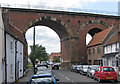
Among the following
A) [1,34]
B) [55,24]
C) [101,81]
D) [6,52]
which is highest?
[55,24]

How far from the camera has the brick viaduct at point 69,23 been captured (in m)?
46.1

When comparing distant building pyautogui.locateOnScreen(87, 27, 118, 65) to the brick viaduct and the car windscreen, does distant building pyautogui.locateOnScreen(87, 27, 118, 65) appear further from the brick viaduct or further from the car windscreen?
the car windscreen

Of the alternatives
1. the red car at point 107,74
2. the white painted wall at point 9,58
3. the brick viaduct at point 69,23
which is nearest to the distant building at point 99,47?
the brick viaduct at point 69,23

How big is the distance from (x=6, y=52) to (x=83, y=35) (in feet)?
117

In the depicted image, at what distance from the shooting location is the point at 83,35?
169 ft

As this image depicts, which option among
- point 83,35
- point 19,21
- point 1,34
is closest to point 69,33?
point 83,35

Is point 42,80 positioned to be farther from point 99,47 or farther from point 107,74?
point 99,47

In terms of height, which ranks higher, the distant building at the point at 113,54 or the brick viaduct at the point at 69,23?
the brick viaduct at the point at 69,23

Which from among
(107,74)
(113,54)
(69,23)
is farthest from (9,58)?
(69,23)

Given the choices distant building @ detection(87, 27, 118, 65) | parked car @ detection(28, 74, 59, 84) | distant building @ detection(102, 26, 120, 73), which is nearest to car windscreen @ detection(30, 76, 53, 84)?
parked car @ detection(28, 74, 59, 84)

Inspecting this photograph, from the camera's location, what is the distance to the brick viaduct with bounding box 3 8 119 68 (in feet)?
151

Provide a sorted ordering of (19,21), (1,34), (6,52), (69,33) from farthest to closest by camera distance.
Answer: (69,33) → (19,21) → (6,52) → (1,34)

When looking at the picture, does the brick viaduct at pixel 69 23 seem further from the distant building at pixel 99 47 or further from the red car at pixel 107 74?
the red car at pixel 107 74

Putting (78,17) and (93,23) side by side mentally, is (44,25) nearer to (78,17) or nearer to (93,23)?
(78,17)
